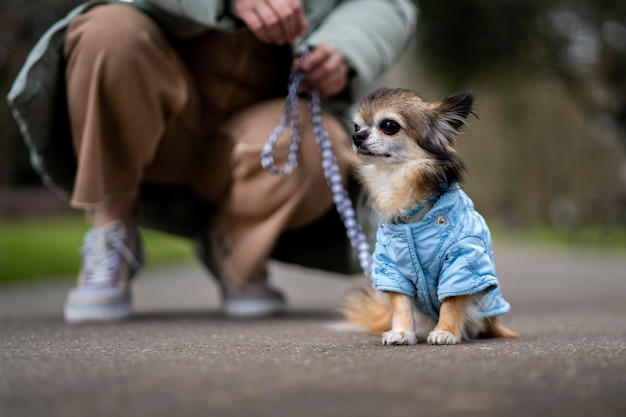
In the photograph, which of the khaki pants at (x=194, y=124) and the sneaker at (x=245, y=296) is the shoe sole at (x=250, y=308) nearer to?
the sneaker at (x=245, y=296)

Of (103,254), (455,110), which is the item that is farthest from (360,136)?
(103,254)

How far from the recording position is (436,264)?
2.13 m

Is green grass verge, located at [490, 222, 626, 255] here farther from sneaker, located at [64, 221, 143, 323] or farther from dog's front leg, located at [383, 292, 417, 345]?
dog's front leg, located at [383, 292, 417, 345]

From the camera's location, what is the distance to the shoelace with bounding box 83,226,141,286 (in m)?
2.96

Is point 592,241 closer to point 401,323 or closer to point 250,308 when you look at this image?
point 250,308

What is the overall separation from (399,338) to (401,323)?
0.07 m

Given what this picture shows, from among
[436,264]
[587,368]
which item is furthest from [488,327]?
[587,368]

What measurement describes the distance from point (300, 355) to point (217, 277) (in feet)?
5.38

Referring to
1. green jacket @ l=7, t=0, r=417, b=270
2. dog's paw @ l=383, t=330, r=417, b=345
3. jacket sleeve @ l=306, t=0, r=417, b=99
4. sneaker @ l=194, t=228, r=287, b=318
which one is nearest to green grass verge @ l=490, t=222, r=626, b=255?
jacket sleeve @ l=306, t=0, r=417, b=99

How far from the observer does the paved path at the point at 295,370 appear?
1.27 meters

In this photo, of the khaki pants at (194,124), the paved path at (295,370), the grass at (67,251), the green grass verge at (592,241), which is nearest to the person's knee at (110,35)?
the khaki pants at (194,124)

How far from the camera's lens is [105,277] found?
296 centimetres

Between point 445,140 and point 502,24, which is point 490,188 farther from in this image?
point 445,140

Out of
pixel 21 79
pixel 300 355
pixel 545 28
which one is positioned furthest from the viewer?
pixel 545 28
